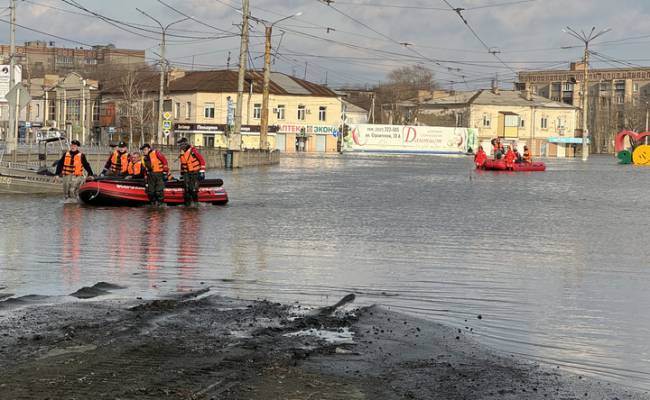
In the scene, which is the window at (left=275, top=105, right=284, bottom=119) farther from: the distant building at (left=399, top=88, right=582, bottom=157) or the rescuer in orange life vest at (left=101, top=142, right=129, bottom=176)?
the rescuer in orange life vest at (left=101, top=142, right=129, bottom=176)

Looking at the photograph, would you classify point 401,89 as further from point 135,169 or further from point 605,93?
point 135,169

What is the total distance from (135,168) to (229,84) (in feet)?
254

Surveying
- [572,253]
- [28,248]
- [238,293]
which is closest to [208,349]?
[238,293]

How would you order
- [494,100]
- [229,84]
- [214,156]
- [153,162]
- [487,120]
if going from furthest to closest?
[494,100] → [487,120] → [229,84] → [214,156] → [153,162]

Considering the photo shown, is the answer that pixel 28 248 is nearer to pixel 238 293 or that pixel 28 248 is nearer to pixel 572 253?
pixel 238 293

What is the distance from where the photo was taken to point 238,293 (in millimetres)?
11734

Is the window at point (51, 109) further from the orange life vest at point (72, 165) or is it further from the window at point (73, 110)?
the orange life vest at point (72, 165)

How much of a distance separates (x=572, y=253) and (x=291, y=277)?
627 cm

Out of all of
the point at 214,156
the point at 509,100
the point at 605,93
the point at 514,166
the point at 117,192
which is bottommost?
the point at 117,192

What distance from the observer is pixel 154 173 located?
25547mm

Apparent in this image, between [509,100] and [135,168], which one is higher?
[509,100]

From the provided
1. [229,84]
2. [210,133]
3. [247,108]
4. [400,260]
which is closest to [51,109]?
[210,133]

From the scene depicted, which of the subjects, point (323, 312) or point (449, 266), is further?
point (449, 266)

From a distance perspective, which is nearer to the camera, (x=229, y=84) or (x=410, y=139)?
(x=229, y=84)
